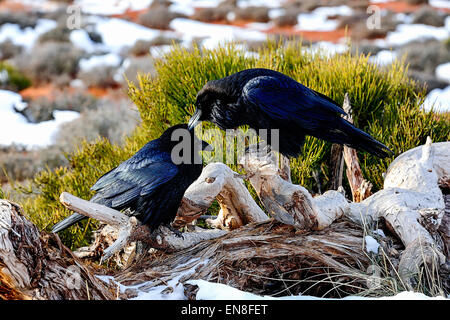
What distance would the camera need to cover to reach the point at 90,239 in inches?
257

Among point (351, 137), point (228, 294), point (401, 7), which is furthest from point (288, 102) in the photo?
point (401, 7)

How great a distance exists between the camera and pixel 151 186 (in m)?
3.88

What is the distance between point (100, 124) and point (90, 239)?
5877 mm

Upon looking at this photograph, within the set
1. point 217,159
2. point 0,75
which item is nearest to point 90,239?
point 217,159

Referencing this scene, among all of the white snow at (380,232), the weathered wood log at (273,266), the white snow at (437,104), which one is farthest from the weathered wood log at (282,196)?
the white snow at (437,104)

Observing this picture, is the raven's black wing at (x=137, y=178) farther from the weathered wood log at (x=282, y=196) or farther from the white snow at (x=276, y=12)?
the white snow at (x=276, y=12)

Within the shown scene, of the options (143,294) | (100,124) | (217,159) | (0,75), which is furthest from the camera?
(0,75)

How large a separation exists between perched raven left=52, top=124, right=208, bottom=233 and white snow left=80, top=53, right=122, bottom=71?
16739 millimetres

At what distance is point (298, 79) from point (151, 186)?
3210 millimetres

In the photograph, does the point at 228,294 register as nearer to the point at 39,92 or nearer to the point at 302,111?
the point at 302,111

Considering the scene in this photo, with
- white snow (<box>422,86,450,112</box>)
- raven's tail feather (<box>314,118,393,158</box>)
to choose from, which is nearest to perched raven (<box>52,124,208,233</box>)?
raven's tail feather (<box>314,118,393,158</box>)

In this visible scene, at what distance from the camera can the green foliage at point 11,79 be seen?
17.8m

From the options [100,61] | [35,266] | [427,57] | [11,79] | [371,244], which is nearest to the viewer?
[35,266]
